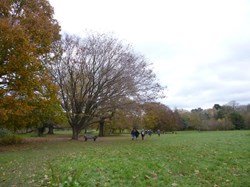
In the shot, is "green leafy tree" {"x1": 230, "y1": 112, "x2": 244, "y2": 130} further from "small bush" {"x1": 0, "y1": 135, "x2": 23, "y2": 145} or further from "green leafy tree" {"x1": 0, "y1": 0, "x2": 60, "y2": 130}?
"green leafy tree" {"x1": 0, "y1": 0, "x2": 60, "y2": 130}

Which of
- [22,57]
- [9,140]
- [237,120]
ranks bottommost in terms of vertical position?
[9,140]

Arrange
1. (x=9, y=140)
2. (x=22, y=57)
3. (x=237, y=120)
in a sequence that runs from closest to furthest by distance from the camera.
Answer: (x=22, y=57), (x=9, y=140), (x=237, y=120)

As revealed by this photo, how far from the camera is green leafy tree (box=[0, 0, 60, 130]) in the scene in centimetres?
1313

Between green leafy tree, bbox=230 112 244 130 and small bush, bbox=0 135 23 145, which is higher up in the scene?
green leafy tree, bbox=230 112 244 130

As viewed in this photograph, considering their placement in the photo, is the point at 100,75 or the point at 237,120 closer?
the point at 100,75

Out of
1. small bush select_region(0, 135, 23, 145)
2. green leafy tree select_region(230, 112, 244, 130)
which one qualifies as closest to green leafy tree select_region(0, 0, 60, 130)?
small bush select_region(0, 135, 23, 145)

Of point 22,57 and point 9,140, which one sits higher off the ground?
point 22,57

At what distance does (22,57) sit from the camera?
1311cm

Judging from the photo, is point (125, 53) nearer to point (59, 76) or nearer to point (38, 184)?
point (59, 76)

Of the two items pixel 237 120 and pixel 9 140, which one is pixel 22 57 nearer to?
pixel 9 140

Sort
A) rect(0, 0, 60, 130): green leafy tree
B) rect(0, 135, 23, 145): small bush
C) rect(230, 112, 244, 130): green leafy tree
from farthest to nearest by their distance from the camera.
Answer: rect(230, 112, 244, 130): green leafy tree
rect(0, 135, 23, 145): small bush
rect(0, 0, 60, 130): green leafy tree

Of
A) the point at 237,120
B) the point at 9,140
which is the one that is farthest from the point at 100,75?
the point at 237,120

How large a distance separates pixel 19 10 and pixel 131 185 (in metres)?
15.0

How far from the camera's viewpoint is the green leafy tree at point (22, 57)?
13.1m
